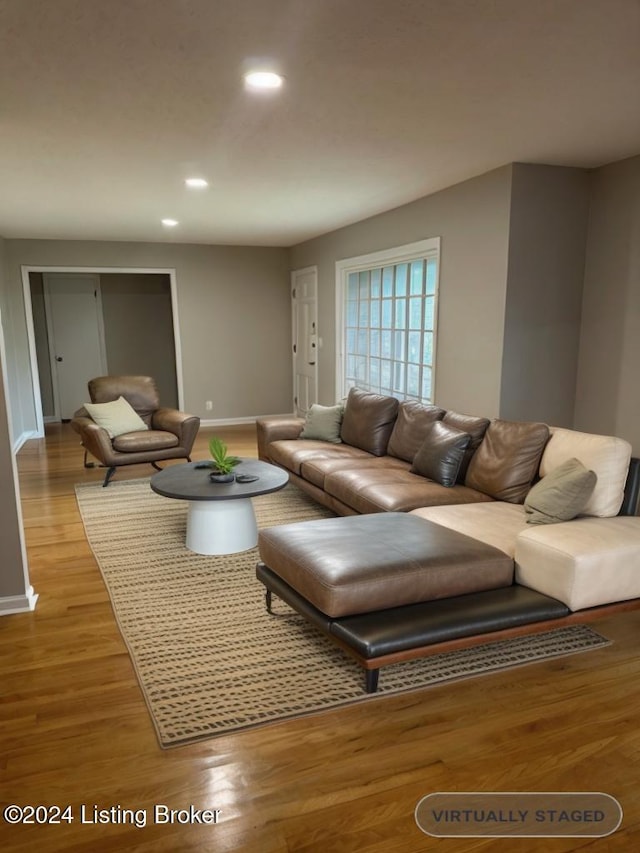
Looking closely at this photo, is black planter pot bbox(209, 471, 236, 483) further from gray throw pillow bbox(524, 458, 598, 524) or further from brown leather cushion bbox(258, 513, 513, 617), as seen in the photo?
gray throw pillow bbox(524, 458, 598, 524)

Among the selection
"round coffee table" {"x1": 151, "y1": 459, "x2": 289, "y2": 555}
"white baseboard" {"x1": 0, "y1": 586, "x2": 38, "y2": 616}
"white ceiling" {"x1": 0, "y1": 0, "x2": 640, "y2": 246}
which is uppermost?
"white ceiling" {"x1": 0, "y1": 0, "x2": 640, "y2": 246}

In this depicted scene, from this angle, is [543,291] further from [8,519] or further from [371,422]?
[8,519]

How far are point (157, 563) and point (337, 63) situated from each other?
269cm

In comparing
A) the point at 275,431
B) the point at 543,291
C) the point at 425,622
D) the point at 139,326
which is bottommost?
the point at 425,622

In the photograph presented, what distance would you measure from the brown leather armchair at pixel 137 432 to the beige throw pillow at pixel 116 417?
0.06 metres

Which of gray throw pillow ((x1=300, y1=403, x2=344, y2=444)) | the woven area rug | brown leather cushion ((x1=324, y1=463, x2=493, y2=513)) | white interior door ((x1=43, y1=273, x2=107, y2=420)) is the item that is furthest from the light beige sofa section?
white interior door ((x1=43, y1=273, x2=107, y2=420))

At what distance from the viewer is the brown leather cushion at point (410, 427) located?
13.4 ft

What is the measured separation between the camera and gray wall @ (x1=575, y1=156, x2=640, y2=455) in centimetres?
377

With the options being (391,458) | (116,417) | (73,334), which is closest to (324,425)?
(391,458)

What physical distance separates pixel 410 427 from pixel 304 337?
3776 mm

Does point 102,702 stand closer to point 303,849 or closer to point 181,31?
point 303,849

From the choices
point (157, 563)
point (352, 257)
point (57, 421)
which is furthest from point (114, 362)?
point (157, 563)

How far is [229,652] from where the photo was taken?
249 cm

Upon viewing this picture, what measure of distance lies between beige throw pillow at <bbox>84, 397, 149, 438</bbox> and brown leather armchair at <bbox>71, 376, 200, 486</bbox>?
0.21ft
